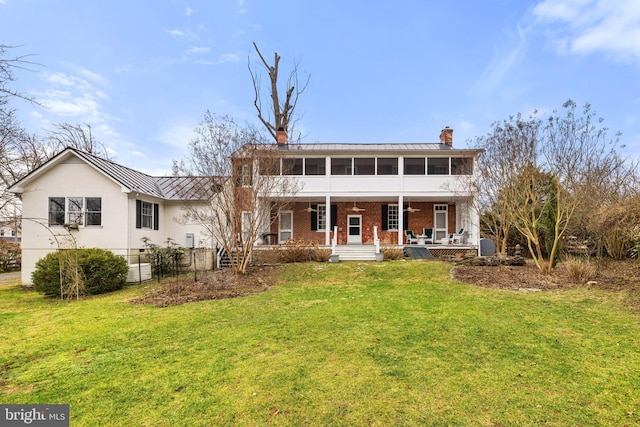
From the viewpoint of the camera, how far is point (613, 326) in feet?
19.6

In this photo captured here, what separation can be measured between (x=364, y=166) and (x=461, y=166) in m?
5.54

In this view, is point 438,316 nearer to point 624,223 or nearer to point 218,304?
point 218,304

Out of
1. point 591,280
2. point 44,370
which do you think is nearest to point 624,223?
point 591,280

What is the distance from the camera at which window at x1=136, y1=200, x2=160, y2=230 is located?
1489cm

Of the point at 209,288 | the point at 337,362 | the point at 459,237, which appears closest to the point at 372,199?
the point at 459,237

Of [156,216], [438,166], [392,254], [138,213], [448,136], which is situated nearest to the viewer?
[138,213]

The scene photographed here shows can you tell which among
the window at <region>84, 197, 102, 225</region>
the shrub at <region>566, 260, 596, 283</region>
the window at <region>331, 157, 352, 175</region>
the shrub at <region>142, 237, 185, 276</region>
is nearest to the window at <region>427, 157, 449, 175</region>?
the window at <region>331, 157, 352, 175</region>

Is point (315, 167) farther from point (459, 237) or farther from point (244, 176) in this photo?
point (459, 237)

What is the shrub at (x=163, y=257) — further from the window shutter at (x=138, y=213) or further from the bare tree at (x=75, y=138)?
the bare tree at (x=75, y=138)

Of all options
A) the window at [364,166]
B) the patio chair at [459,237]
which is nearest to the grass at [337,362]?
the patio chair at [459,237]

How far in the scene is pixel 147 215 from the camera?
15.7 m

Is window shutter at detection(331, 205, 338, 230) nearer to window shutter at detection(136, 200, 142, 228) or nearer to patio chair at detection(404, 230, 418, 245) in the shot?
patio chair at detection(404, 230, 418, 245)

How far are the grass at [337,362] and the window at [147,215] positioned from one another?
7062mm

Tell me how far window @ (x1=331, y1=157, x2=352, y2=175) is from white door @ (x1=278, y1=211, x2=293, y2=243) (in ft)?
12.8
